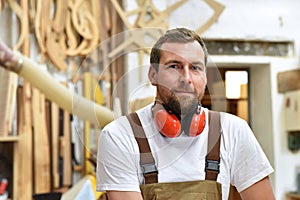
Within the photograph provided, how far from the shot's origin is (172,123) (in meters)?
0.82

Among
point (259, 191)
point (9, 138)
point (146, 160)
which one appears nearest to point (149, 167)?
point (146, 160)

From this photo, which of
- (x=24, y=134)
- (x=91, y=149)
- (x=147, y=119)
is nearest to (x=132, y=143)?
(x=147, y=119)

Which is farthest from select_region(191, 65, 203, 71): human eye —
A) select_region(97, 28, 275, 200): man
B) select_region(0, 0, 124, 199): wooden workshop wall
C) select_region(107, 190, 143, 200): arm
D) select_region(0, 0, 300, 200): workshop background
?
select_region(0, 0, 124, 199): wooden workshop wall

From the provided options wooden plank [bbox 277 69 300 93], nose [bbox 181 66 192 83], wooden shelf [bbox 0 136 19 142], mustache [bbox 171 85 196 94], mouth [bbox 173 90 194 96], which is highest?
wooden plank [bbox 277 69 300 93]

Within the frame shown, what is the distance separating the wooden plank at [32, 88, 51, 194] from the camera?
7.39 feet

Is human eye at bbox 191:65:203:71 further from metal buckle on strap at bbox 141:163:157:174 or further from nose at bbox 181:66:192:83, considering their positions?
metal buckle on strap at bbox 141:163:157:174

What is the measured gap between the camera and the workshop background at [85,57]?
224cm

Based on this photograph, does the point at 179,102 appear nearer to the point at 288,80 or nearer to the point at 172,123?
the point at 172,123

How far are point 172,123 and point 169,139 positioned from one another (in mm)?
31

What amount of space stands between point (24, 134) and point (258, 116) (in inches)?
49.2

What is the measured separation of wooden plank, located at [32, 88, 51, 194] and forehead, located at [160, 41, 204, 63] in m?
1.54

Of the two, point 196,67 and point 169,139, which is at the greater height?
point 196,67

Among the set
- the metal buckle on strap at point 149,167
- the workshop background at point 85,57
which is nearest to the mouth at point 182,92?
the metal buckle on strap at point 149,167

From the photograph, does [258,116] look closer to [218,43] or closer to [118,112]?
[218,43]
